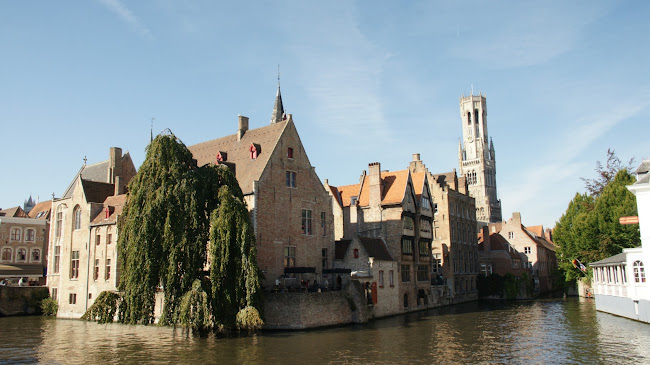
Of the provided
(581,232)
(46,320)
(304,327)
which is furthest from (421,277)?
(46,320)

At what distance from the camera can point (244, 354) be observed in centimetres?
2322

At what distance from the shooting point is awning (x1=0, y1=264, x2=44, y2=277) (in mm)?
51625

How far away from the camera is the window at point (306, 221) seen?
40.2 m

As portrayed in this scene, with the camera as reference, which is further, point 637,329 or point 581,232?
point 581,232

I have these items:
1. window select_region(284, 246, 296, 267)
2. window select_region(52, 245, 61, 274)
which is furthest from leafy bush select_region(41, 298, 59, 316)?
window select_region(284, 246, 296, 267)

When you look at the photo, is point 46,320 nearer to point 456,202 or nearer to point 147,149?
point 147,149

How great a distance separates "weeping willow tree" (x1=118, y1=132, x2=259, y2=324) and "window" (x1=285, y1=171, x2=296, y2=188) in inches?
327

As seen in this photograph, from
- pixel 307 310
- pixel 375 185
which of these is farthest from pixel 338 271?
pixel 375 185

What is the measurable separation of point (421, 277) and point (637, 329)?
20470 millimetres

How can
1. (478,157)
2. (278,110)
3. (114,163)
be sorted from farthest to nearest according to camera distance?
(478,157) < (278,110) < (114,163)

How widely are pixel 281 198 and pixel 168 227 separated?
37.0ft

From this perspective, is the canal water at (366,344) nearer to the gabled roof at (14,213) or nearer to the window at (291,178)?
the window at (291,178)

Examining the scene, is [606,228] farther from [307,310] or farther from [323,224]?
[307,310]

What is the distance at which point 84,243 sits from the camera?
1668 inches
